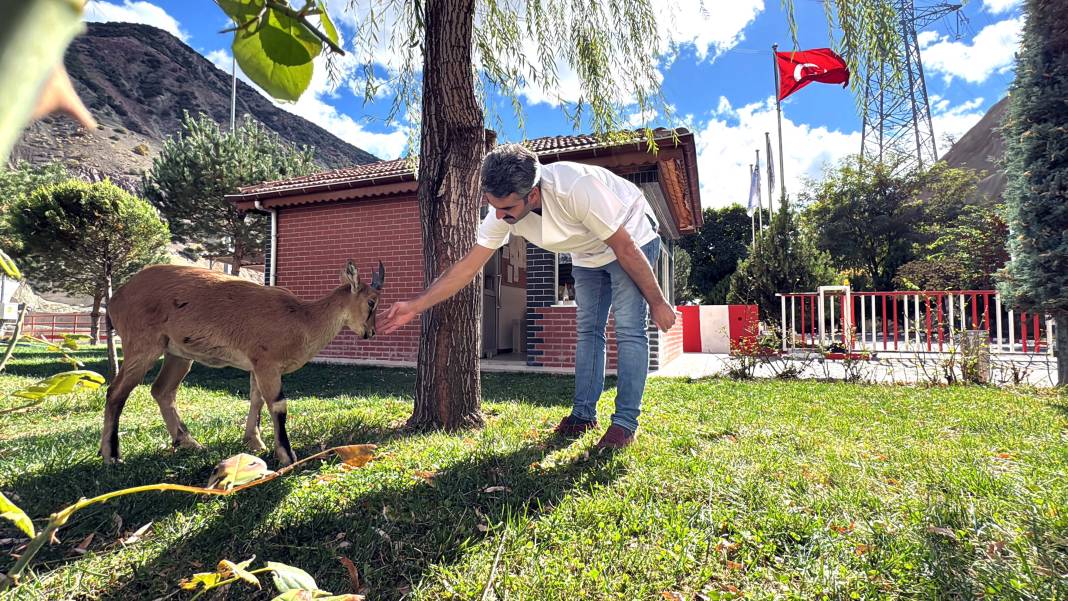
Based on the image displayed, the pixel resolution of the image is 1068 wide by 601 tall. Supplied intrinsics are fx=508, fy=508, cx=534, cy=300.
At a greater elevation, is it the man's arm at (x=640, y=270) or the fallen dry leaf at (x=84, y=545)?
the man's arm at (x=640, y=270)

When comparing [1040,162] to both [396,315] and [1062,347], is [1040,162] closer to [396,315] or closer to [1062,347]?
[1062,347]

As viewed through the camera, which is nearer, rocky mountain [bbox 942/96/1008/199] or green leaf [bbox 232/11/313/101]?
green leaf [bbox 232/11/313/101]

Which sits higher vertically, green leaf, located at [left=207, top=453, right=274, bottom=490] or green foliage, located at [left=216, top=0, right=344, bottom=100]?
green foliage, located at [left=216, top=0, right=344, bottom=100]

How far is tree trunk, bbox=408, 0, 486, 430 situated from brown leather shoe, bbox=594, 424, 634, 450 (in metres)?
1.04

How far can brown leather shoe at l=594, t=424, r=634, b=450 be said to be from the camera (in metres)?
3.19

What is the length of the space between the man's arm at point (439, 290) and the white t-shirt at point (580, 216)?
108 mm

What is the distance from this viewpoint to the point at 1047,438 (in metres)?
3.47

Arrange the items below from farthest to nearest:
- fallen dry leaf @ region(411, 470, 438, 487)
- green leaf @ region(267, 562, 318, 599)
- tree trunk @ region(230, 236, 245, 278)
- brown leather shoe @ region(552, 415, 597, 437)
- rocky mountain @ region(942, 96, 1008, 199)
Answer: rocky mountain @ region(942, 96, 1008, 199), tree trunk @ region(230, 236, 245, 278), brown leather shoe @ region(552, 415, 597, 437), fallen dry leaf @ region(411, 470, 438, 487), green leaf @ region(267, 562, 318, 599)

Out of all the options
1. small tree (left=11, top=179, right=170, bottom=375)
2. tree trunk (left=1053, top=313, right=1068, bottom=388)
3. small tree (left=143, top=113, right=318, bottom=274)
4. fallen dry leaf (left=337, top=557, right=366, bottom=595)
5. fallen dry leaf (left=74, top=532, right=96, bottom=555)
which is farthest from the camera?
small tree (left=143, top=113, right=318, bottom=274)

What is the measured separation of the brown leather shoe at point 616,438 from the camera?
319 centimetres

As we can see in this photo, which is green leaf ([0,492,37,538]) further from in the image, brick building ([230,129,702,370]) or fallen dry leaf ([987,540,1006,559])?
brick building ([230,129,702,370])

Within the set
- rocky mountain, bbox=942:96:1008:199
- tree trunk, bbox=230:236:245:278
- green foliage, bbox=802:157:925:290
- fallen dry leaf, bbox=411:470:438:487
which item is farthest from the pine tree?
rocky mountain, bbox=942:96:1008:199

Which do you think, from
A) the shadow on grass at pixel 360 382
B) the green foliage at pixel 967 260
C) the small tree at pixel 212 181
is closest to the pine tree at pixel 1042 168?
the shadow on grass at pixel 360 382

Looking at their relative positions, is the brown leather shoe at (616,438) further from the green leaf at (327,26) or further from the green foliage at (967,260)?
the green foliage at (967,260)
